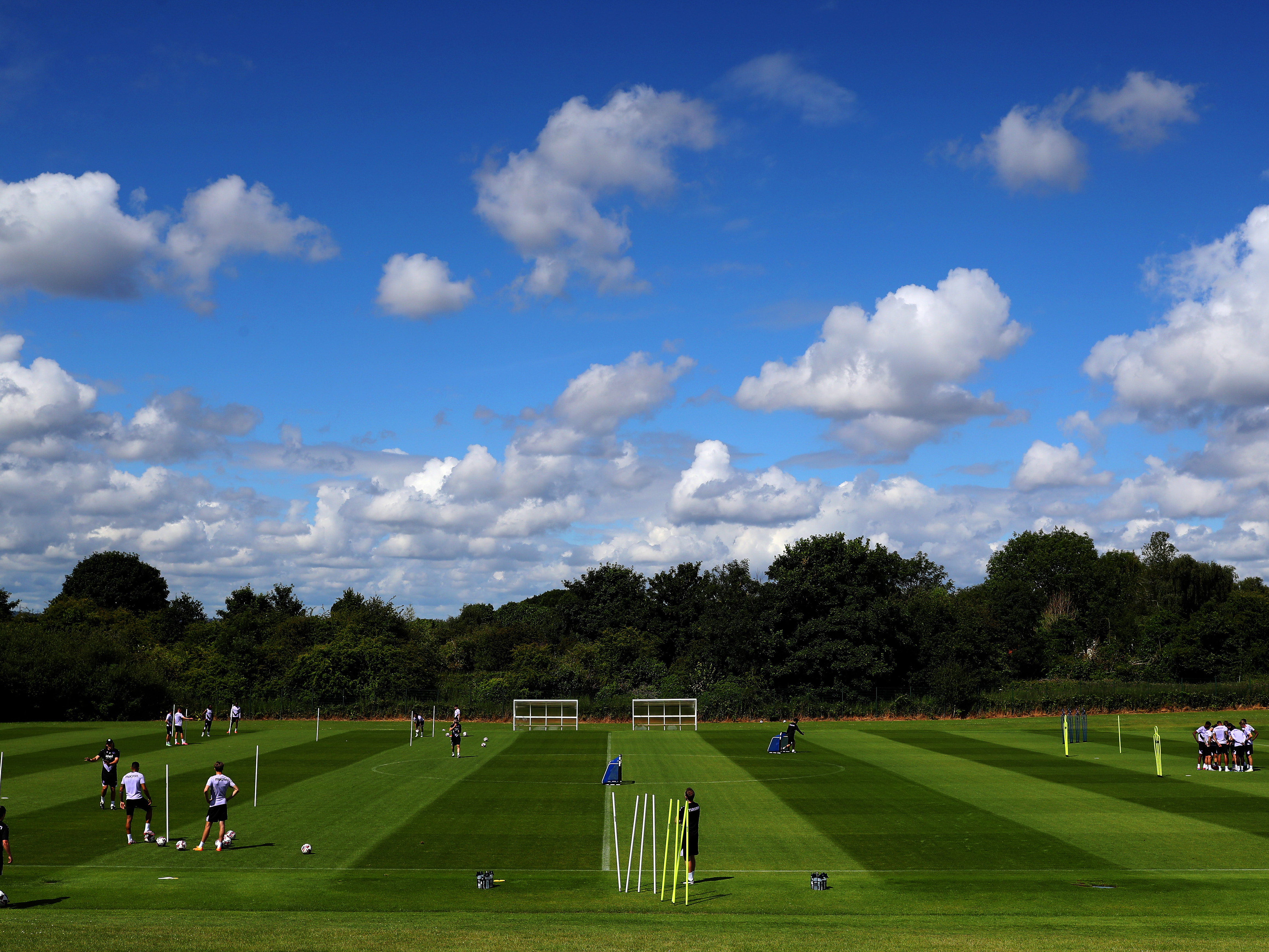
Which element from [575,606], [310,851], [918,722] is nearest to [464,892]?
[310,851]

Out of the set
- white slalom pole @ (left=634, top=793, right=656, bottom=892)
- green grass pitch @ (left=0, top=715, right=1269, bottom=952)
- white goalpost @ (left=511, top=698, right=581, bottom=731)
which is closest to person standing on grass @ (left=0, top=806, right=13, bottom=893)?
green grass pitch @ (left=0, top=715, right=1269, bottom=952)

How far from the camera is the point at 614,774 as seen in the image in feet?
127

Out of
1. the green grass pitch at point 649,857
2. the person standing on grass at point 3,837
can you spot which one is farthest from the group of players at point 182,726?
the person standing on grass at point 3,837

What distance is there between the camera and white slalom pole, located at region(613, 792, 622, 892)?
2198cm

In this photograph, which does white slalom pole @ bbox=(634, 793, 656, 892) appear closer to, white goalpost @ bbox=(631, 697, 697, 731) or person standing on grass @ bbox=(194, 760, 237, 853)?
person standing on grass @ bbox=(194, 760, 237, 853)

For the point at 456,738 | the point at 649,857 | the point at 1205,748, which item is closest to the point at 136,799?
the point at 649,857

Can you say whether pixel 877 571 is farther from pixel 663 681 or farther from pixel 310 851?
pixel 310 851

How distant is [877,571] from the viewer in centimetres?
9431

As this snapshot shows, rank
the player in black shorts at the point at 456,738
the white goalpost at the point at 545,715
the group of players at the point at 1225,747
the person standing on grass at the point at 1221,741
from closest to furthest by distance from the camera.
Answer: the group of players at the point at 1225,747, the person standing on grass at the point at 1221,741, the player in black shorts at the point at 456,738, the white goalpost at the point at 545,715

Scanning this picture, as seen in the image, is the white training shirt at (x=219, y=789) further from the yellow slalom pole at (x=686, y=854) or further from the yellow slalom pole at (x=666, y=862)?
the yellow slalom pole at (x=686, y=854)

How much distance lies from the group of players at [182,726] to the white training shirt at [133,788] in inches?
1104

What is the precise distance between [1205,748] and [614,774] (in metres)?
25.6

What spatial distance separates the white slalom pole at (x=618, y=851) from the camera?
72.1 ft

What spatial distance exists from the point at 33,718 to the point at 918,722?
64421mm
